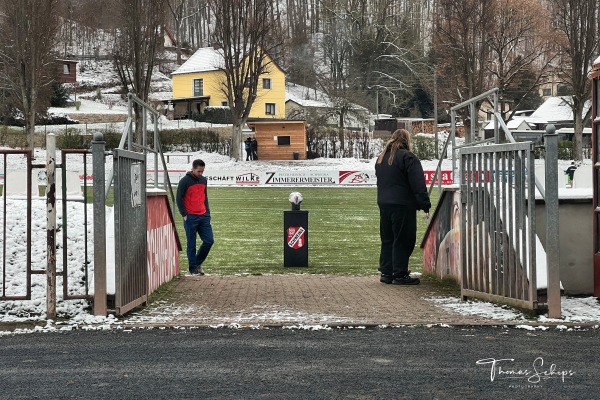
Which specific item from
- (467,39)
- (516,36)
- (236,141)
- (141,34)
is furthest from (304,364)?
(516,36)

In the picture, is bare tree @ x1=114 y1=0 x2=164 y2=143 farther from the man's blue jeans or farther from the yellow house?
the man's blue jeans

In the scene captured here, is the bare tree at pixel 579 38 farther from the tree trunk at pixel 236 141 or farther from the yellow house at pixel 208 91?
the yellow house at pixel 208 91

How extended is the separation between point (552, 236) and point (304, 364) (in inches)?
123

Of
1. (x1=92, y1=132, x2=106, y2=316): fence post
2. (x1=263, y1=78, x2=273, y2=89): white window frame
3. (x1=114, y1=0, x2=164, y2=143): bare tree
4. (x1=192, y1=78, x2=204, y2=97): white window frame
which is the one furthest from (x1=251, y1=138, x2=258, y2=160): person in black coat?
(x1=92, y1=132, x2=106, y2=316): fence post

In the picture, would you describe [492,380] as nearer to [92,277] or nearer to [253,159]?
[92,277]

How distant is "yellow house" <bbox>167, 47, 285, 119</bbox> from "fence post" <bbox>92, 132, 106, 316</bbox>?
8357 centimetres

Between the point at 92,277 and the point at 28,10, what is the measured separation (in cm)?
5168

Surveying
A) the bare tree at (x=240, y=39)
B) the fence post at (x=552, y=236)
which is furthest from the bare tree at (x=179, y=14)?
the fence post at (x=552, y=236)

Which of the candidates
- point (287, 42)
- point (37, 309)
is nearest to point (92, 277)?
point (37, 309)

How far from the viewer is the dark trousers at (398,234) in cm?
1153

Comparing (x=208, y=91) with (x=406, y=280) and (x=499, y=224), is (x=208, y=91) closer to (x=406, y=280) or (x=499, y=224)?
(x=406, y=280)

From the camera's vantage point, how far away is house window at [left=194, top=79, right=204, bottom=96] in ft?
307

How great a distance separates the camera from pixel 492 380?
585 centimetres

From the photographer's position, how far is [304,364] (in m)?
6.34
